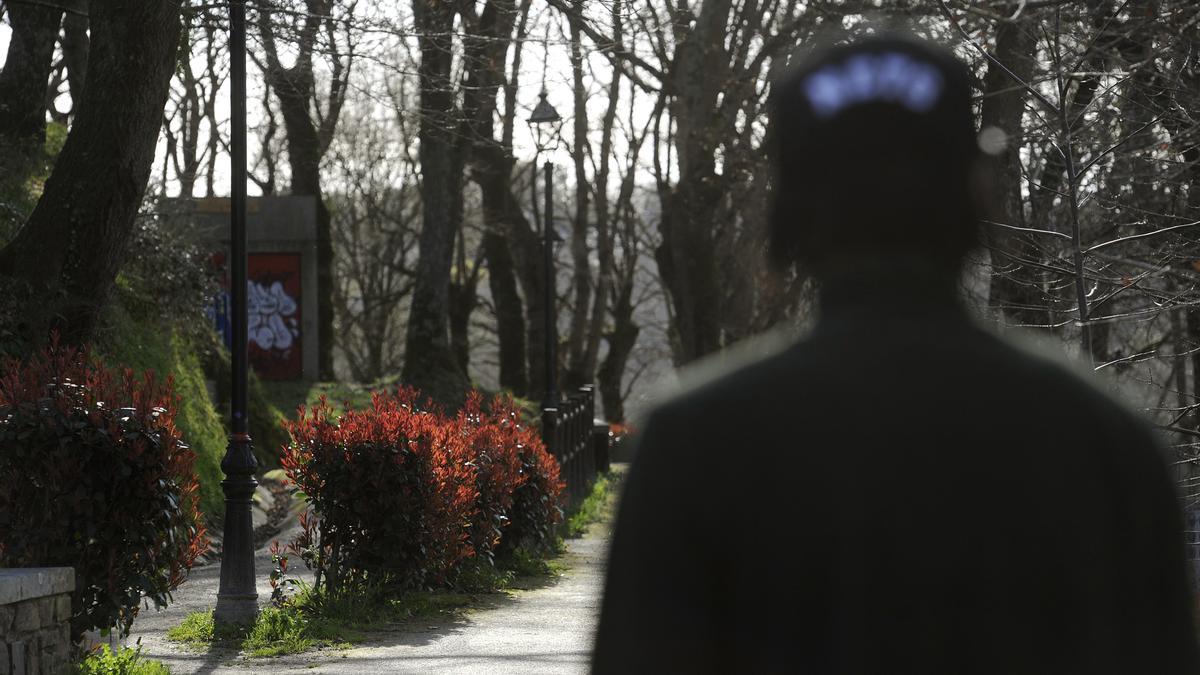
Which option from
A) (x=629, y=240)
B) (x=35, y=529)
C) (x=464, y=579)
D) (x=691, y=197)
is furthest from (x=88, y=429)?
(x=629, y=240)

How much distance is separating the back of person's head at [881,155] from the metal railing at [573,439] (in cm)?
1536

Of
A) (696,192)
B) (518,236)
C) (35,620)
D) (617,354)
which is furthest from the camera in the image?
(617,354)

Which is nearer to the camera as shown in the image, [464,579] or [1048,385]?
[1048,385]

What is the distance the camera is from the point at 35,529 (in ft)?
23.0

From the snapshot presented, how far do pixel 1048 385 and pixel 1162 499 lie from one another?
20 centimetres

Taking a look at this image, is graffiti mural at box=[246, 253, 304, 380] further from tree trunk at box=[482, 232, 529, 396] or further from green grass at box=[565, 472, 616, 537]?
tree trunk at box=[482, 232, 529, 396]

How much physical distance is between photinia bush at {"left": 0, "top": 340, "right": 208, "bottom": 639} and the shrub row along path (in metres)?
1.23

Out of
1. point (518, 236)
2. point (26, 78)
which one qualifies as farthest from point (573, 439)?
point (518, 236)

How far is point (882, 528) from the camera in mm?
1627

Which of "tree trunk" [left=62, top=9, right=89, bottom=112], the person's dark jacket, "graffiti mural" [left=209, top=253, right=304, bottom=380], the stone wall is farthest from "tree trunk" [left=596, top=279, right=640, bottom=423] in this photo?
the person's dark jacket

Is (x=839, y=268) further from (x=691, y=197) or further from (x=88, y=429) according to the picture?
(x=691, y=197)

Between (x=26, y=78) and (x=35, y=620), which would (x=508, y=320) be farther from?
(x=35, y=620)

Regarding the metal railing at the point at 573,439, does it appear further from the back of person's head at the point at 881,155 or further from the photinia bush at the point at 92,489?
the back of person's head at the point at 881,155

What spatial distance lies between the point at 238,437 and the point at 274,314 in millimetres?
16848
